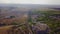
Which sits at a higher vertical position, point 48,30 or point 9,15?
point 9,15

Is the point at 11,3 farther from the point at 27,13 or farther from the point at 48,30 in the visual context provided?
the point at 48,30

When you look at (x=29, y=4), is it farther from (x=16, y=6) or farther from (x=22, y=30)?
(x=22, y=30)

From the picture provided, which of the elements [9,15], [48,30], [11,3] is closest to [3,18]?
[9,15]

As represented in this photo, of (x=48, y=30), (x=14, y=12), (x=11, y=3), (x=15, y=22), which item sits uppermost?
(x=11, y=3)

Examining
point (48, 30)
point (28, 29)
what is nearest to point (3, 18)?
point (28, 29)

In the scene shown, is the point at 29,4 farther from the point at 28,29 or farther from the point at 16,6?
the point at 28,29

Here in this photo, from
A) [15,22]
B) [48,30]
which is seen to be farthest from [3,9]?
[48,30]

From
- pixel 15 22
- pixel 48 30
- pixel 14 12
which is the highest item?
pixel 14 12

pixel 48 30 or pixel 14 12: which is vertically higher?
pixel 14 12
